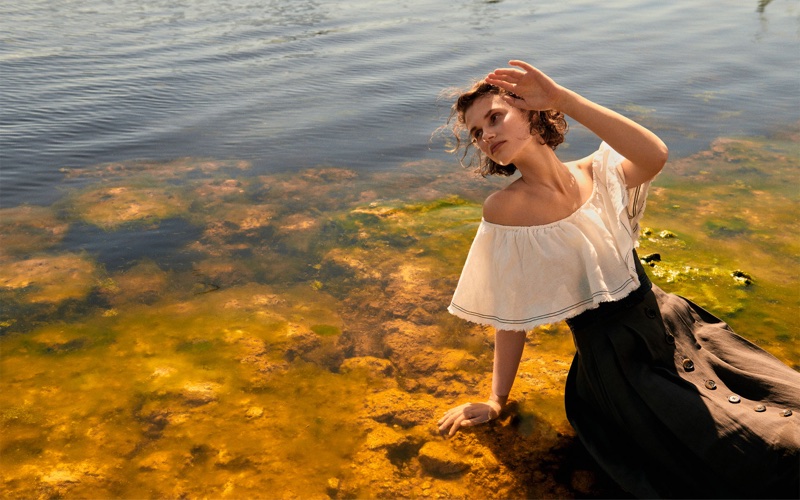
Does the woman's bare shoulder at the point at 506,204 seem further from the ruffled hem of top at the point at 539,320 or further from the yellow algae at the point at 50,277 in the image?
the yellow algae at the point at 50,277

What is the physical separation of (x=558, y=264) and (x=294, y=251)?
2.45m

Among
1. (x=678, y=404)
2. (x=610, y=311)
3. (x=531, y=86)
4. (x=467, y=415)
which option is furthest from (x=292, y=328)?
(x=678, y=404)

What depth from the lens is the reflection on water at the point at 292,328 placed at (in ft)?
9.72

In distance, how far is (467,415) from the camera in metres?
3.14

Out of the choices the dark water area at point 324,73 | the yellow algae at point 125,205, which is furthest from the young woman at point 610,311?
the dark water area at point 324,73

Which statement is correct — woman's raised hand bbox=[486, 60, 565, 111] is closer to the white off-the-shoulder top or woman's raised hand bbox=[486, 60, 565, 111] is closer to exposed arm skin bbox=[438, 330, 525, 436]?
the white off-the-shoulder top

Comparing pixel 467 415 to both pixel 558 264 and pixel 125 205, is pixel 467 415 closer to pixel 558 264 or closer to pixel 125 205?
pixel 558 264

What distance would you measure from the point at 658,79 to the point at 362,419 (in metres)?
7.20

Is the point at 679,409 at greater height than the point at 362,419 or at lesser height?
greater

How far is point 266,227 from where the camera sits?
516 centimetres

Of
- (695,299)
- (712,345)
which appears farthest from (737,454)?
(695,299)

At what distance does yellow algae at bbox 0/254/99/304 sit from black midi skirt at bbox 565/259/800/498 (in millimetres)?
3028

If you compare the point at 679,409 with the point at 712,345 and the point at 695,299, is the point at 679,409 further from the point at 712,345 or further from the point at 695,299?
the point at 695,299

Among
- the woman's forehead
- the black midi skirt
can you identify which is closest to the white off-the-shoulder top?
the black midi skirt
